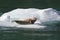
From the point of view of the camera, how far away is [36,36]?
48.1 feet

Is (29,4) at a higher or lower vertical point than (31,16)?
higher

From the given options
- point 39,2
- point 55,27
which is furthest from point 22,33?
point 39,2

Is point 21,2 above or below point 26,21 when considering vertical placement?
above

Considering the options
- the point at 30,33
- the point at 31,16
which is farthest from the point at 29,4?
the point at 30,33

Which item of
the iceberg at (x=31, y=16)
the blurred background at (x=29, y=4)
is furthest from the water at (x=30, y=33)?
the blurred background at (x=29, y=4)

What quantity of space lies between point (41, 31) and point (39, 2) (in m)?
13.3

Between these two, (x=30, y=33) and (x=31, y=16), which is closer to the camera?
(x=30, y=33)

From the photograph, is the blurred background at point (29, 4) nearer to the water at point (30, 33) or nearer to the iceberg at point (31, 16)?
the iceberg at point (31, 16)

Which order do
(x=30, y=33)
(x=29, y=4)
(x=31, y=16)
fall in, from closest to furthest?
(x=30, y=33) → (x=31, y=16) → (x=29, y=4)

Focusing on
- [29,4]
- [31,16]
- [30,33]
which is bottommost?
[30,33]

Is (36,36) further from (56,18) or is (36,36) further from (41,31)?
(56,18)

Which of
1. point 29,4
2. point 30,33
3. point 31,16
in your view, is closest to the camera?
point 30,33

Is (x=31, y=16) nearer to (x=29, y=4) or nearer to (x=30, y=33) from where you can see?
(x=30, y=33)

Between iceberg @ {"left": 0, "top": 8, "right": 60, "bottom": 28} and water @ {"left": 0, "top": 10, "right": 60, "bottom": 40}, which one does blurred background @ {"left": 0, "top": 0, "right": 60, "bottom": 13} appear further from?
water @ {"left": 0, "top": 10, "right": 60, "bottom": 40}
